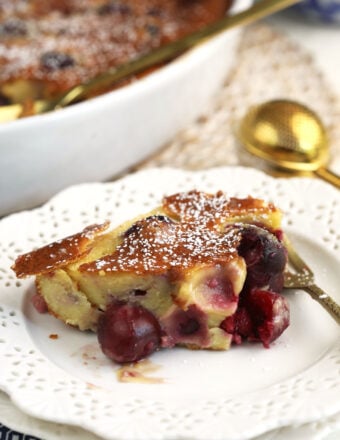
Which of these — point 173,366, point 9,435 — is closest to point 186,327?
point 173,366

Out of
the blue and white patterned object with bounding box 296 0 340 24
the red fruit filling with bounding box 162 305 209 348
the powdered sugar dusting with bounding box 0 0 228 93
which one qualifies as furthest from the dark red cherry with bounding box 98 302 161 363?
the blue and white patterned object with bounding box 296 0 340 24

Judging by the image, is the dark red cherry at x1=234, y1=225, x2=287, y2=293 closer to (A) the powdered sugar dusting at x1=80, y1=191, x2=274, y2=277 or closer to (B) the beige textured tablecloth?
(A) the powdered sugar dusting at x1=80, y1=191, x2=274, y2=277

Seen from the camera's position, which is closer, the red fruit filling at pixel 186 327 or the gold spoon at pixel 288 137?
the red fruit filling at pixel 186 327

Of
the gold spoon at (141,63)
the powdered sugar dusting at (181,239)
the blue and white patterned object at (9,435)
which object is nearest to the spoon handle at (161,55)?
the gold spoon at (141,63)

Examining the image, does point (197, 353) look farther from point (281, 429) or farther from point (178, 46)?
point (178, 46)

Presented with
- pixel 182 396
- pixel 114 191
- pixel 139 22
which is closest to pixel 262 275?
pixel 182 396

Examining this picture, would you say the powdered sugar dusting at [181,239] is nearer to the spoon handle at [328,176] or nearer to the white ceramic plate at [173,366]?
the white ceramic plate at [173,366]

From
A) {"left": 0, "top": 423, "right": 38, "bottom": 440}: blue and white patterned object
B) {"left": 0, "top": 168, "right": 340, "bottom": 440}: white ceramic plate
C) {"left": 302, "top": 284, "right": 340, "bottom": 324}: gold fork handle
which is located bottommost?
{"left": 0, "top": 423, "right": 38, "bottom": 440}: blue and white patterned object
